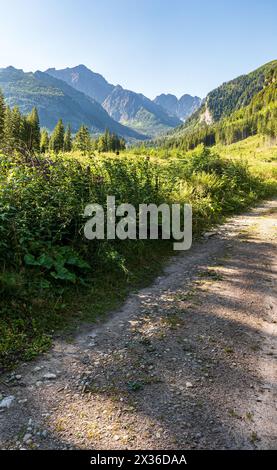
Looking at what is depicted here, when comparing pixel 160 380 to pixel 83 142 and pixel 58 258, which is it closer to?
pixel 58 258

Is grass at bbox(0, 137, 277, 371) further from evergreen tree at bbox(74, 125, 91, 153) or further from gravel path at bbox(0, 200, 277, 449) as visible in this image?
evergreen tree at bbox(74, 125, 91, 153)

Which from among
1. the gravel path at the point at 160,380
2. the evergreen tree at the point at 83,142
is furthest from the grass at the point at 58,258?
the evergreen tree at the point at 83,142

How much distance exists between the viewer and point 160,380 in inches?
192

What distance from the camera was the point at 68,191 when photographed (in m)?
8.55

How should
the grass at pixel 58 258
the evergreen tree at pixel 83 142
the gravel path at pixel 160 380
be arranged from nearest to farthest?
1. the gravel path at pixel 160 380
2. the grass at pixel 58 258
3. the evergreen tree at pixel 83 142

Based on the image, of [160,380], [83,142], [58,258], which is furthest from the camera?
[83,142]

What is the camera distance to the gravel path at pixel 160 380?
3961mm

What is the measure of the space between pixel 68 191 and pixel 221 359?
5086mm

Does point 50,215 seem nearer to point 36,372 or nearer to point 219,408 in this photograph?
point 36,372

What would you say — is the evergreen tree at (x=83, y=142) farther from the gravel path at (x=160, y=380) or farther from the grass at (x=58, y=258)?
the gravel path at (x=160, y=380)

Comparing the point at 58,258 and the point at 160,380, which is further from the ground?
the point at 58,258

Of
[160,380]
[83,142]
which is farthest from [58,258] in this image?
[83,142]

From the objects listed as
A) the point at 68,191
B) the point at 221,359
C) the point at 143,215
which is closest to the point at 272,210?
the point at 143,215

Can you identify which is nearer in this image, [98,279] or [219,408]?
[219,408]
